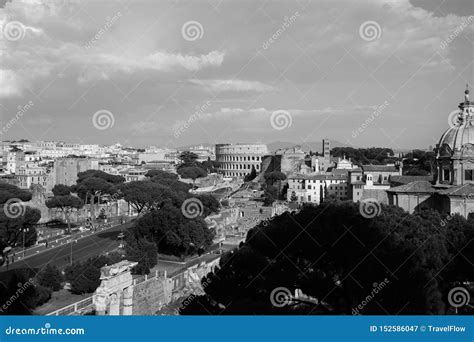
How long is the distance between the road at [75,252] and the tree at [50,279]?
290 centimetres

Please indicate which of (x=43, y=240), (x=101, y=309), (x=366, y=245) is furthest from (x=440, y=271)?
(x=43, y=240)

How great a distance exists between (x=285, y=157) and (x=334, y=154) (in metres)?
13.4

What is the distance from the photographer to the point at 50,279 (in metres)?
13.5

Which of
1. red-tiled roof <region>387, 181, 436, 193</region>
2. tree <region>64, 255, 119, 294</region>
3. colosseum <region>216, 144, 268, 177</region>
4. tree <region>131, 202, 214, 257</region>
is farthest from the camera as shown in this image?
colosseum <region>216, 144, 268, 177</region>

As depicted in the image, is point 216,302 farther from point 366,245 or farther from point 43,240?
point 43,240

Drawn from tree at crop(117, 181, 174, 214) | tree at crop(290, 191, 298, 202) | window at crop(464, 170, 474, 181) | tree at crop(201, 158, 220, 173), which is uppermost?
tree at crop(201, 158, 220, 173)

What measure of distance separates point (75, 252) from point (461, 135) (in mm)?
17011

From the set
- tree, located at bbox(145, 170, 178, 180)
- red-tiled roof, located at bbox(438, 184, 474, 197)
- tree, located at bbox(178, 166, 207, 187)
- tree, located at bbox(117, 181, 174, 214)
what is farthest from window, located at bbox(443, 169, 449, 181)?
tree, located at bbox(178, 166, 207, 187)

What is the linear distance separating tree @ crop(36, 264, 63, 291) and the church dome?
17.0 meters

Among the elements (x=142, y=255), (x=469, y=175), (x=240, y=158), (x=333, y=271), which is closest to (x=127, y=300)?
(x=333, y=271)

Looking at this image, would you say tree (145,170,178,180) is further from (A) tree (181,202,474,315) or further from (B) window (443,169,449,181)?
(A) tree (181,202,474,315)

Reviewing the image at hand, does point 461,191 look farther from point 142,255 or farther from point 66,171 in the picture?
point 66,171

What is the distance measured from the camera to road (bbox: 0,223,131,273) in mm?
17156

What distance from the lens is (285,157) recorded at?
49.2 meters
